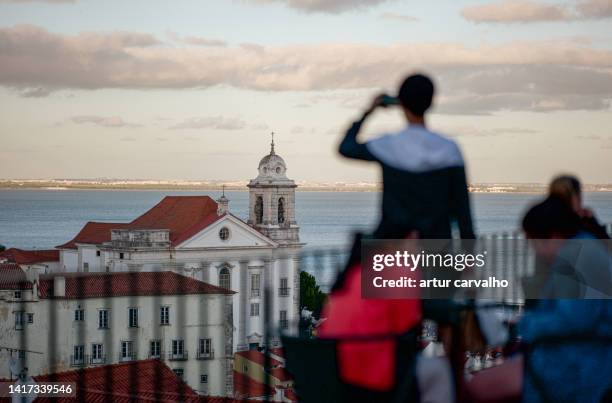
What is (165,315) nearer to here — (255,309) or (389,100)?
(389,100)

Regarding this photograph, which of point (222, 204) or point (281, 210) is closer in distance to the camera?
point (281, 210)

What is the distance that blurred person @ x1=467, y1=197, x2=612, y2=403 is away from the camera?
4.04 metres

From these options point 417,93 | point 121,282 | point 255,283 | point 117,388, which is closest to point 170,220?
point 255,283

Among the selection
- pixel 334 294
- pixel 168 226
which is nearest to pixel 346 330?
pixel 334 294

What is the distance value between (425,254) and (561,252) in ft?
1.95

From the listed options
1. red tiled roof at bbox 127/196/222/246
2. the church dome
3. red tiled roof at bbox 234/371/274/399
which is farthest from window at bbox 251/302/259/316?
red tiled roof at bbox 234/371/274/399

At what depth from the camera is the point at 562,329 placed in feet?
13.2

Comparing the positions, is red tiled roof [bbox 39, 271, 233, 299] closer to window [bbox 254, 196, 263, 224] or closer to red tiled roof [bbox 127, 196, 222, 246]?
window [bbox 254, 196, 263, 224]

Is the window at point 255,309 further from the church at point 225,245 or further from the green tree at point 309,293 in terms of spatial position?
the green tree at point 309,293

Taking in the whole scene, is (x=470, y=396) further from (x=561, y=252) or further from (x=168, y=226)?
(x=168, y=226)

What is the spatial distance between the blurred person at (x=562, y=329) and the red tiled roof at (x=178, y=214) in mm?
87849

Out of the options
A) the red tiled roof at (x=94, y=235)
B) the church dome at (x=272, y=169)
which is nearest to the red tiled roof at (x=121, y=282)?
the church dome at (x=272, y=169)

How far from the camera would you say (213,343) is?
3725 cm

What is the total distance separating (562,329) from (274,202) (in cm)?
8310
